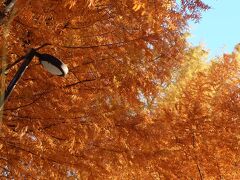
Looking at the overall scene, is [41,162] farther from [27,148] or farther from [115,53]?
[115,53]

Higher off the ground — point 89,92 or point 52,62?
point 89,92

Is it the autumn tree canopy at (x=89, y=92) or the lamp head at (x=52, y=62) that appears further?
the autumn tree canopy at (x=89, y=92)

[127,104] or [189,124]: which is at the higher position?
[189,124]

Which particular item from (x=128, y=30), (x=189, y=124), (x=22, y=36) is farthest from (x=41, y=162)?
(x=189, y=124)

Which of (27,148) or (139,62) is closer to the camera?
(27,148)

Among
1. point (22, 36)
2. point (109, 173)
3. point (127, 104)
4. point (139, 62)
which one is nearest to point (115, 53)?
point (139, 62)

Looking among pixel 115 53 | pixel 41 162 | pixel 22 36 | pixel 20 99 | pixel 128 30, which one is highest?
pixel 128 30

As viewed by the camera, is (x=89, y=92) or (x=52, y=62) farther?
(x=89, y=92)

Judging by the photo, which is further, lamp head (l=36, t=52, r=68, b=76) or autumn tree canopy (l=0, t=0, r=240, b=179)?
autumn tree canopy (l=0, t=0, r=240, b=179)

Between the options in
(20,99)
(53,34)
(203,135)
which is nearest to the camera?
(53,34)

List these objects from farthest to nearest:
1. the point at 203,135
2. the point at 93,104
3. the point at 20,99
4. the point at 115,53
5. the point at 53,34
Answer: the point at 203,135
the point at 93,104
the point at 115,53
the point at 20,99
the point at 53,34

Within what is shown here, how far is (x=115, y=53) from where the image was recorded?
16.2 feet

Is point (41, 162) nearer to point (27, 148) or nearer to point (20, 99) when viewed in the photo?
point (27, 148)

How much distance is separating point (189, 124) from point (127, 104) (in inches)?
68.4
